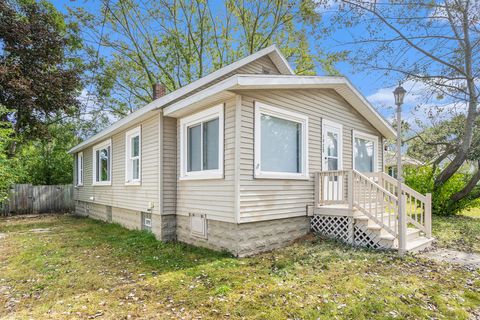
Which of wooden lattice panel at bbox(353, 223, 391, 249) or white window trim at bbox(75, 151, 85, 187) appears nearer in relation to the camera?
wooden lattice panel at bbox(353, 223, 391, 249)

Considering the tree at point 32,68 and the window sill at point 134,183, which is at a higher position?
the tree at point 32,68

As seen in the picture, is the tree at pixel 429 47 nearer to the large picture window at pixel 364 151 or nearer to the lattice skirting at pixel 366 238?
the large picture window at pixel 364 151

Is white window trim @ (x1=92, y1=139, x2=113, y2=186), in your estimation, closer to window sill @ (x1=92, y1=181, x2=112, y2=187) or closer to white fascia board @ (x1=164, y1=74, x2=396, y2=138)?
window sill @ (x1=92, y1=181, x2=112, y2=187)

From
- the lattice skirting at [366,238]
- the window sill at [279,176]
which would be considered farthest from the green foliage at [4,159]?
the lattice skirting at [366,238]

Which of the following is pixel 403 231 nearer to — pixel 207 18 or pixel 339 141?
pixel 339 141

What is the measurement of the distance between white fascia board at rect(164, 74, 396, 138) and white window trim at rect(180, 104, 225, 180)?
28 cm

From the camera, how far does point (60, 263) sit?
18.2 ft

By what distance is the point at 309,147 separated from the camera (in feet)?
23.0

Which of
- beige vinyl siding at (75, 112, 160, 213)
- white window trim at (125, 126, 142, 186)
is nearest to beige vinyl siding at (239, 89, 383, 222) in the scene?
beige vinyl siding at (75, 112, 160, 213)

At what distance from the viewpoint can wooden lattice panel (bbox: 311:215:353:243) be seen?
21.4 ft

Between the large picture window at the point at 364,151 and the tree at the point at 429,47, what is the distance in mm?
3968

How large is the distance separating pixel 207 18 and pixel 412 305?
18.1 metres

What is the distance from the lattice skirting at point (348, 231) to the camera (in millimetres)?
6180

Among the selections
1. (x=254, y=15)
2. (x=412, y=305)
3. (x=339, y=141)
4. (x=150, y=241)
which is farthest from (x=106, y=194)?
(x=254, y=15)
